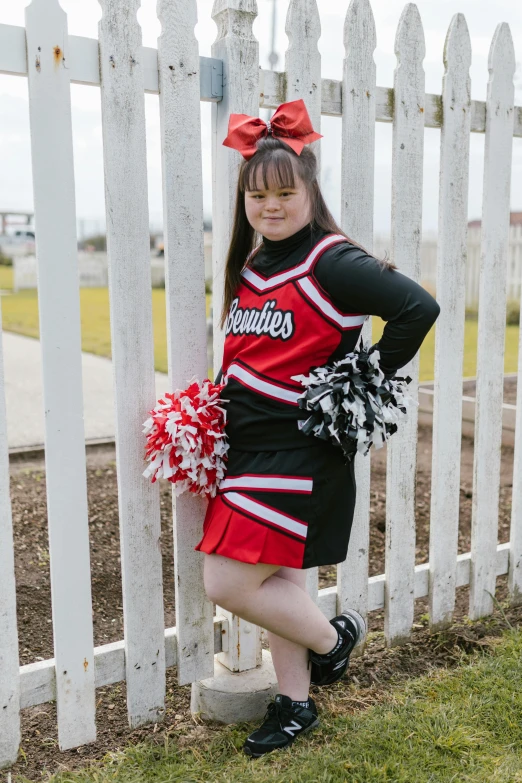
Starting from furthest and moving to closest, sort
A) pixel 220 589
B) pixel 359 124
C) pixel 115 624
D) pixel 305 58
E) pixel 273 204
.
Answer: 1. pixel 115 624
2. pixel 359 124
3. pixel 305 58
4. pixel 220 589
5. pixel 273 204

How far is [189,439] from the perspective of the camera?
2195mm

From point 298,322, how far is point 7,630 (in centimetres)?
123

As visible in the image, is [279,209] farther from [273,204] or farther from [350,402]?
[350,402]

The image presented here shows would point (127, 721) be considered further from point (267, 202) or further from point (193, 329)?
point (267, 202)

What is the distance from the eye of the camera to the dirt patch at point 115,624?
98.1 inches

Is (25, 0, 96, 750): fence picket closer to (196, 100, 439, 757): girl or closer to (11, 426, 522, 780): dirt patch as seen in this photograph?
(11, 426, 522, 780): dirt patch

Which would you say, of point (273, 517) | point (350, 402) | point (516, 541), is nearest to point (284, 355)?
point (350, 402)

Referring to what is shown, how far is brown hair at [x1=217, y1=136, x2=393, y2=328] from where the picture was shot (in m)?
2.16

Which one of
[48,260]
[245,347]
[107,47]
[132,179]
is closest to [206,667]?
[245,347]

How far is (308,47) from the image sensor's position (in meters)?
2.54

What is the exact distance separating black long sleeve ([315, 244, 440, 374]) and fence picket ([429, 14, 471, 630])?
2.85ft

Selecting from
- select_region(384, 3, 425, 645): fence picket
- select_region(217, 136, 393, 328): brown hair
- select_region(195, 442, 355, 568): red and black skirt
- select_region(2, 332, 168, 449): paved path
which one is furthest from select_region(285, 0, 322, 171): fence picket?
select_region(2, 332, 168, 449): paved path

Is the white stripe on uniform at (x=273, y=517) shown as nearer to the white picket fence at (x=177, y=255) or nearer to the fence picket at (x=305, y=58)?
the white picket fence at (x=177, y=255)

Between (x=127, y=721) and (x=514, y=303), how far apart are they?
15387 mm
